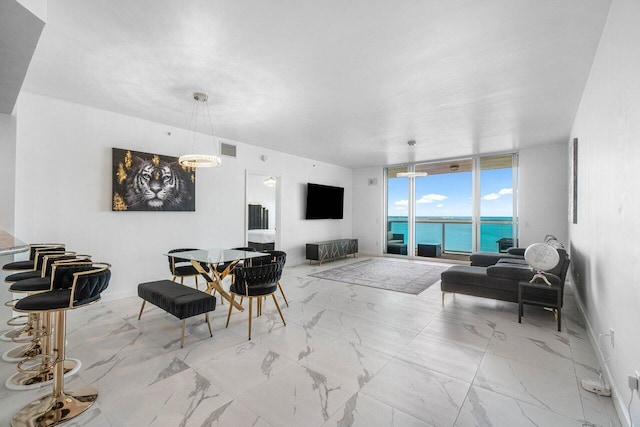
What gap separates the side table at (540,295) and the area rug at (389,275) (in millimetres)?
1548

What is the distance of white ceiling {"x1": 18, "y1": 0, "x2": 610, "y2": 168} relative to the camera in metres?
2.12

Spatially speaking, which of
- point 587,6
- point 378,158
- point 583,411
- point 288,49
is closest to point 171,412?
point 583,411

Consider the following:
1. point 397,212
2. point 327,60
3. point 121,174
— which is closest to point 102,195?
point 121,174

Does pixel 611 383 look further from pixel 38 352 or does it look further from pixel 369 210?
pixel 369 210

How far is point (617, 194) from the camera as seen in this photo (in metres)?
1.89

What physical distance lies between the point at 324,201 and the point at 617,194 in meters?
6.50

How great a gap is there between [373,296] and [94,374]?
11.5ft

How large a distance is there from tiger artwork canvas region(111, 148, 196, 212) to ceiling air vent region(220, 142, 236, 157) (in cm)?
80

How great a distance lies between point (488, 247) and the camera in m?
7.23

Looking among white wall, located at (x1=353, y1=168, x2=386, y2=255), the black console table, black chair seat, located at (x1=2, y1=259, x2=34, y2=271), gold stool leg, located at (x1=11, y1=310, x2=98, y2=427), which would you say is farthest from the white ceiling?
white wall, located at (x1=353, y1=168, x2=386, y2=255)

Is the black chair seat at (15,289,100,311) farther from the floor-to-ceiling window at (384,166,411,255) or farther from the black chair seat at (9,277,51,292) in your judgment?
the floor-to-ceiling window at (384,166,411,255)

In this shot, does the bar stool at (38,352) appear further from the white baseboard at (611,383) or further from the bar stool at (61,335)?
the white baseboard at (611,383)

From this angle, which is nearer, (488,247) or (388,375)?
(388,375)

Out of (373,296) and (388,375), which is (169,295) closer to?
(388,375)
